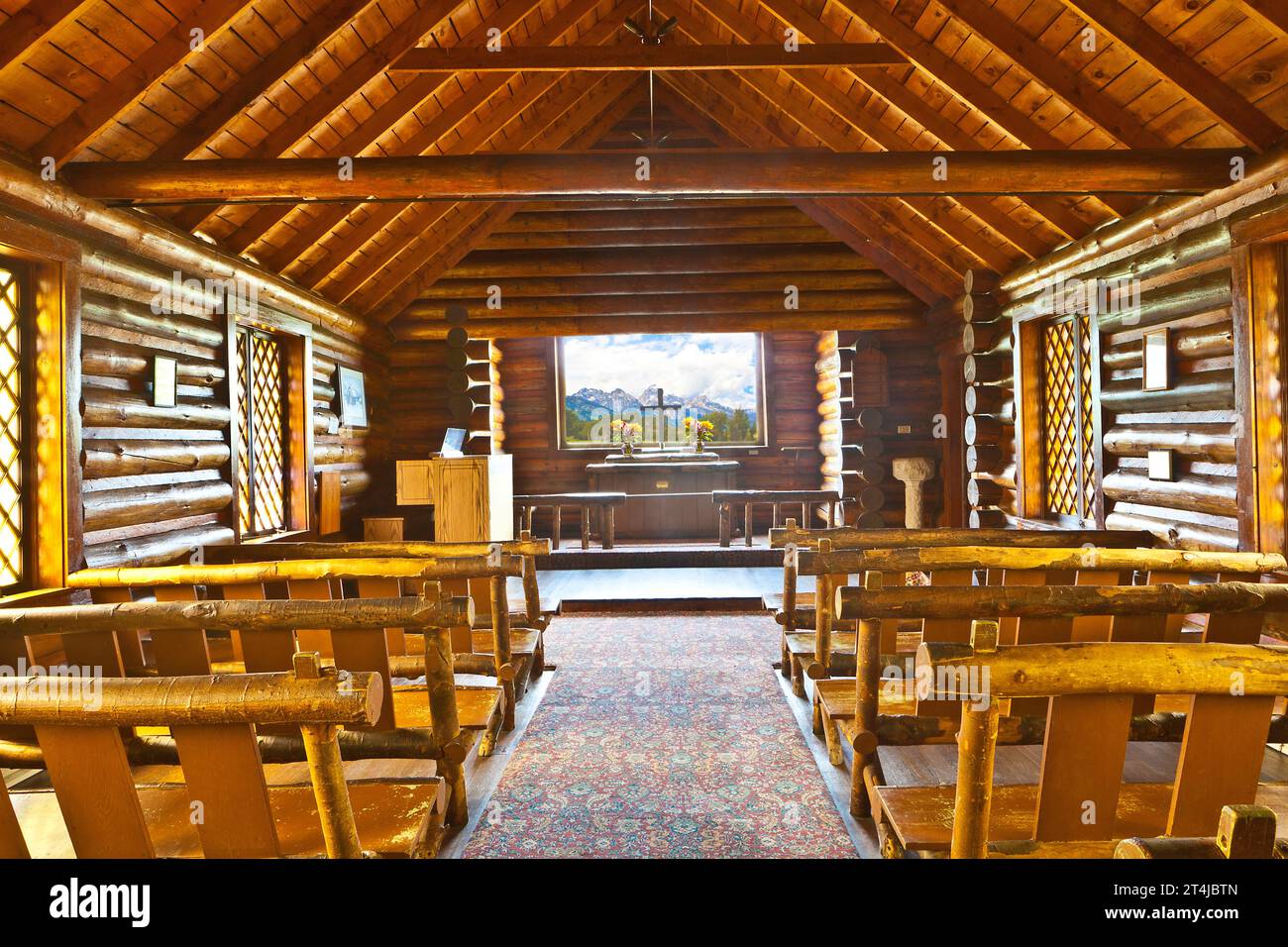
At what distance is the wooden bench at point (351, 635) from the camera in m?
2.38

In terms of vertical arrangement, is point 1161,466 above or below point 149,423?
below

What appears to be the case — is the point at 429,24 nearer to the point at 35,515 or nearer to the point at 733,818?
the point at 35,515

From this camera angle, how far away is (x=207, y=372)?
6055 mm

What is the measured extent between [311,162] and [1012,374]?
253 inches

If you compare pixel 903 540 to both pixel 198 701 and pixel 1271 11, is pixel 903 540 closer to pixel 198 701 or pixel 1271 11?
pixel 1271 11

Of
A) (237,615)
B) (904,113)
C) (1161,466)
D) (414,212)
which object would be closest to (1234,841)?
(237,615)

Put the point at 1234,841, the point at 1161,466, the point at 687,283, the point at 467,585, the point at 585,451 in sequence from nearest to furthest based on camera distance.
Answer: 1. the point at 1234,841
2. the point at 467,585
3. the point at 1161,466
4. the point at 687,283
5. the point at 585,451

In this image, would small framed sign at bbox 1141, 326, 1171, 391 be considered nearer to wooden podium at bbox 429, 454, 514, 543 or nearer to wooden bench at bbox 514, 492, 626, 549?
wooden bench at bbox 514, 492, 626, 549

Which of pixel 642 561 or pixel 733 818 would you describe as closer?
pixel 733 818

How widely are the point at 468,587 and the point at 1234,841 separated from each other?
316 centimetres

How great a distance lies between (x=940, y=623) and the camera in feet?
8.82

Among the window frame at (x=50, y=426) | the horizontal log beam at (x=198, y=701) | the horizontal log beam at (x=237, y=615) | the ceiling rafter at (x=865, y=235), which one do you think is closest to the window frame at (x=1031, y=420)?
the ceiling rafter at (x=865, y=235)

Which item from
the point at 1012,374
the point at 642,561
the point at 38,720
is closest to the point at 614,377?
Result: the point at 642,561

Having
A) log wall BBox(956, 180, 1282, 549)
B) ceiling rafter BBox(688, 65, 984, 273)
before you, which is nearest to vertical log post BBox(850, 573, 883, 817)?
log wall BBox(956, 180, 1282, 549)
